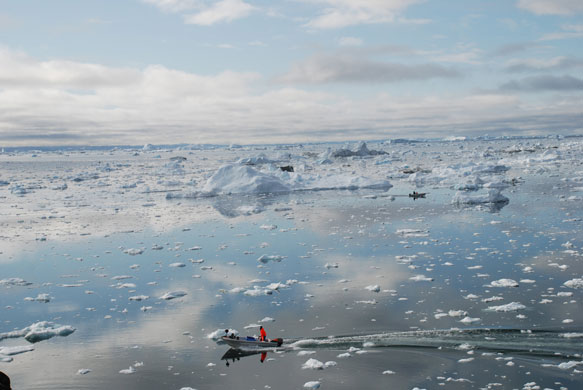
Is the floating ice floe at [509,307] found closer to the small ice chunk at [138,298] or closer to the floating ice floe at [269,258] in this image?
the floating ice floe at [269,258]

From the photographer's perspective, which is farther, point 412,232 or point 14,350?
point 412,232

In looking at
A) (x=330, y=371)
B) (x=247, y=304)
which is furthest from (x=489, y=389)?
(x=247, y=304)

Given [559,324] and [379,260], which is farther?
[379,260]

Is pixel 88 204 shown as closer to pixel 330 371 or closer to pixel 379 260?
pixel 379 260

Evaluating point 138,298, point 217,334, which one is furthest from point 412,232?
point 217,334

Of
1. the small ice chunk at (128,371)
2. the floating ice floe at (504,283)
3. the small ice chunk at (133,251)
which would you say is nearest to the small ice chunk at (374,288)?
the floating ice floe at (504,283)

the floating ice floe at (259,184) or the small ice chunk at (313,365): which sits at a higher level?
the floating ice floe at (259,184)

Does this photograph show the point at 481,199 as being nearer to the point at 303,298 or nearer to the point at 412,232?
the point at 412,232
